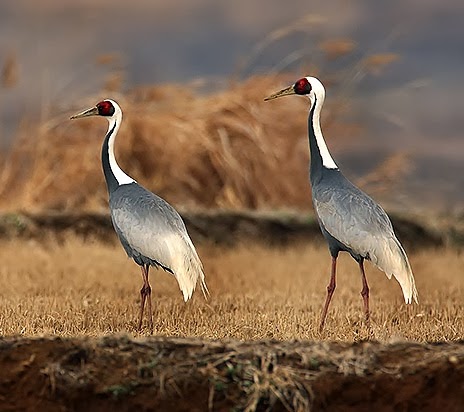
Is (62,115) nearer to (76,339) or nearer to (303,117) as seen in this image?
(303,117)

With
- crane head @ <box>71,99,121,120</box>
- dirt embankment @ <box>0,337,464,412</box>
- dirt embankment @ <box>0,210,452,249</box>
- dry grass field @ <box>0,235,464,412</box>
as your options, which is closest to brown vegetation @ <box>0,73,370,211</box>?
dirt embankment @ <box>0,210,452,249</box>

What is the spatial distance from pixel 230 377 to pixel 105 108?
366 cm

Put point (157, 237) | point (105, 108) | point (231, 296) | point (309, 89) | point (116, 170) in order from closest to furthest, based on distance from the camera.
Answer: point (157, 237) → point (309, 89) → point (116, 170) → point (105, 108) → point (231, 296)

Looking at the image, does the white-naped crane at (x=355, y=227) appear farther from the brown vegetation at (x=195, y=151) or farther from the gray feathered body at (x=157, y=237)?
the brown vegetation at (x=195, y=151)

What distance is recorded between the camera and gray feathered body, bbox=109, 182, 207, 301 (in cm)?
798

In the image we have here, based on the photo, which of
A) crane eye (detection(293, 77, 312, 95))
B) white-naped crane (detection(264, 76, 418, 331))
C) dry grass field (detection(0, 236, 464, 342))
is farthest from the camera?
crane eye (detection(293, 77, 312, 95))

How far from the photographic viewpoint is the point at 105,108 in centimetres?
883

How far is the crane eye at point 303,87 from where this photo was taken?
27.3 feet

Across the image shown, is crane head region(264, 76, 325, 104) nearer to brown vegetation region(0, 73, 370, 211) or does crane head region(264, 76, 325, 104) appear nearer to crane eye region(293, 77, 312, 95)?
crane eye region(293, 77, 312, 95)

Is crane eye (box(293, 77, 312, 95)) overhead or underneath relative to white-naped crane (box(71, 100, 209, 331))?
overhead

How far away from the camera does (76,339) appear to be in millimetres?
6078

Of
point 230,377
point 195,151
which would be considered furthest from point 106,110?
point 195,151

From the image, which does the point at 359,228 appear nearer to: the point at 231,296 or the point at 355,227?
the point at 355,227

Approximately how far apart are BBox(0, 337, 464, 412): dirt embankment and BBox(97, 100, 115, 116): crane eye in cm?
320
